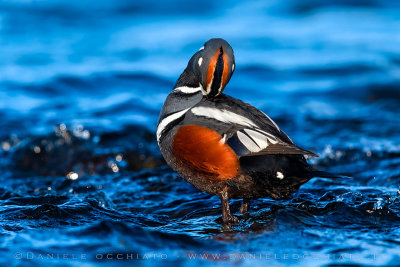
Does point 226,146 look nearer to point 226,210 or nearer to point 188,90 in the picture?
point 226,210

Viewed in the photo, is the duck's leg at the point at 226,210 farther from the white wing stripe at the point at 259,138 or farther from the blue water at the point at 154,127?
the white wing stripe at the point at 259,138

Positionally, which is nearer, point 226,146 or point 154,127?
point 226,146

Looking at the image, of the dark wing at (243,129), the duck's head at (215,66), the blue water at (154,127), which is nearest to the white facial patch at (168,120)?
the dark wing at (243,129)

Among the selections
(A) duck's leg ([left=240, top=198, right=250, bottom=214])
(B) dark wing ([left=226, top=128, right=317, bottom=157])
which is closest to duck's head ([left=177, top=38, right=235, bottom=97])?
(B) dark wing ([left=226, top=128, right=317, bottom=157])

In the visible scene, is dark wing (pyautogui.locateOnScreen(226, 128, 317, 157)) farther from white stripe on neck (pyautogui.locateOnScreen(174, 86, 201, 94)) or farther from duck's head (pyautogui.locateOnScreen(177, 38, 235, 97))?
white stripe on neck (pyautogui.locateOnScreen(174, 86, 201, 94))

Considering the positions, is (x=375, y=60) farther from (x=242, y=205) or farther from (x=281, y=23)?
(x=242, y=205)

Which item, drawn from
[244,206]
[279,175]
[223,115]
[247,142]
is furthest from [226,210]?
[223,115]
